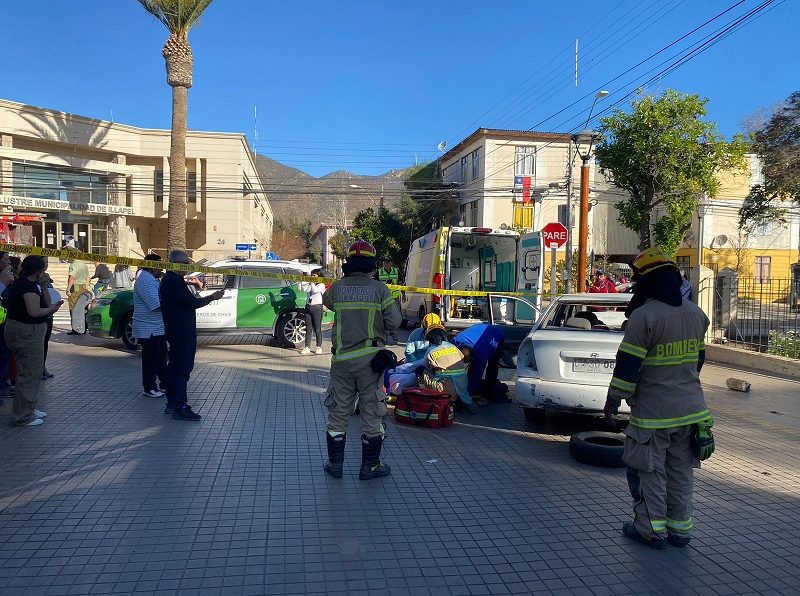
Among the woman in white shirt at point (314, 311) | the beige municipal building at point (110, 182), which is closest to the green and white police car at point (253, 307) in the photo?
the woman in white shirt at point (314, 311)

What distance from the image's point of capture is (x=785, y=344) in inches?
467

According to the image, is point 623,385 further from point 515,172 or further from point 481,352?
point 515,172

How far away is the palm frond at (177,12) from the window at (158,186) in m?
14.3

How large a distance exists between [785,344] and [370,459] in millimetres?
9759

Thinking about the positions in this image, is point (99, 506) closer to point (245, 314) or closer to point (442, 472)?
point (442, 472)

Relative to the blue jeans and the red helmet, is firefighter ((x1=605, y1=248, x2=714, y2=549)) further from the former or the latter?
the blue jeans

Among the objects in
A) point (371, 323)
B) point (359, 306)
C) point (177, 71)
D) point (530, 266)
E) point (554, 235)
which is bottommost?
point (371, 323)

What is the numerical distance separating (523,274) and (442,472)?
398 inches

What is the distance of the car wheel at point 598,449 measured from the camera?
577 centimetres

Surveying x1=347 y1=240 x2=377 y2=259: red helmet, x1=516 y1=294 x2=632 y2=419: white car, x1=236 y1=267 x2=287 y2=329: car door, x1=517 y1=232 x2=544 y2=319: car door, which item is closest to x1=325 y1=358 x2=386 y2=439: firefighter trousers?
x1=347 y1=240 x2=377 y2=259: red helmet

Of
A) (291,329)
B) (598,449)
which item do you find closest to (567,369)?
(598,449)

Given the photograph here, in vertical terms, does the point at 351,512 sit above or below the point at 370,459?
below

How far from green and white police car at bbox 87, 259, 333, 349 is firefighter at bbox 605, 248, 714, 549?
32.0 feet

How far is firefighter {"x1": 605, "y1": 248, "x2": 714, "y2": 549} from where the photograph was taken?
3.99 metres
